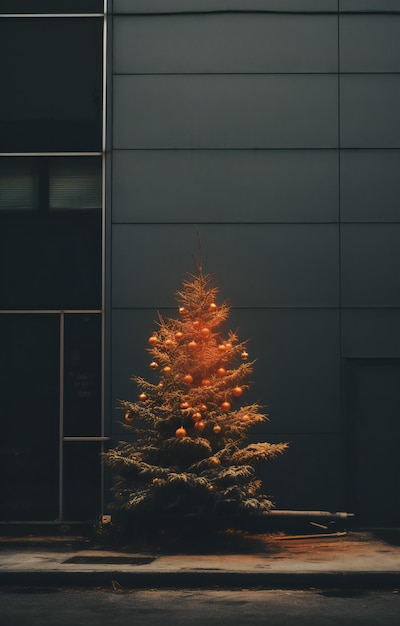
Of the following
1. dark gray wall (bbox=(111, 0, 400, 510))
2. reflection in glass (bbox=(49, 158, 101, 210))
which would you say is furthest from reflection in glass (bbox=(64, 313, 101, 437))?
reflection in glass (bbox=(49, 158, 101, 210))

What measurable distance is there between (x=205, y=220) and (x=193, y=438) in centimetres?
359

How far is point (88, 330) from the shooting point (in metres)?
15.5

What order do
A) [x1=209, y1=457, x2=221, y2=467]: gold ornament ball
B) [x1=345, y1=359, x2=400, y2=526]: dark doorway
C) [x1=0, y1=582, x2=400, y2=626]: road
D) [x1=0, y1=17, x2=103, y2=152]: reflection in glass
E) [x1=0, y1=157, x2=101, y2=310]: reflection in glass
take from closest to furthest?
1. [x1=0, y1=582, x2=400, y2=626]: road
2. [x1=209, y1=457, x2=221, y2=467]: gold ornament ball
3. [x1=345, y1=359, x2=400, y2=526]: dark doorway
4. [x1=0, y1=157, x2=101, y2=310]: reflection in glass
5. [x1=0, y1=17, x2=103, y2=152]: reflection in glass

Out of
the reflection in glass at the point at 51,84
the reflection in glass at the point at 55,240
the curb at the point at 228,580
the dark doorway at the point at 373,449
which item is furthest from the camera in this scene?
the reflection in glass at the point at 51,84

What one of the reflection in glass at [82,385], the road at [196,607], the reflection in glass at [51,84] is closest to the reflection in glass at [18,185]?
the reflection in glass at [51,84]

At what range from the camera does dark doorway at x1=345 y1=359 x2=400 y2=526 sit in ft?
50.4

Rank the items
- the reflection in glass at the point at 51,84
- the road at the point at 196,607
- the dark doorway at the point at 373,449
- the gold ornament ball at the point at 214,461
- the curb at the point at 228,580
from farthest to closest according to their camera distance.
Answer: the reflection in glass at the point at 51,84 < the dark doorway at the point at 373,449 < the gold ornament ball at the point at 214,461 < the curb at the point at 228,580 < the road at the point at 196,607

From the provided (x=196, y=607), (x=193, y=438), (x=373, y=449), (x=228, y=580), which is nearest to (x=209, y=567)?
(x=228, y=580)

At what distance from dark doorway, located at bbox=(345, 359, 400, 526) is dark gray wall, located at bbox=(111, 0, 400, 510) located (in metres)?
0.15

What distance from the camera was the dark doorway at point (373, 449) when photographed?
1535 centimetres

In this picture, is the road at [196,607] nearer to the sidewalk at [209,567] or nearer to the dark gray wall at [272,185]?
the sidewalk at [209,567]

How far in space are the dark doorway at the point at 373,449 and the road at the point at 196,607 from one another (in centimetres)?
411

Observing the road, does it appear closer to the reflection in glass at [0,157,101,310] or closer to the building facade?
the building facade

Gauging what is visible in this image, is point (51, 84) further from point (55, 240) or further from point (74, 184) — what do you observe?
point (55, 240)
